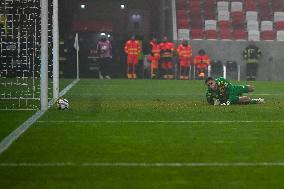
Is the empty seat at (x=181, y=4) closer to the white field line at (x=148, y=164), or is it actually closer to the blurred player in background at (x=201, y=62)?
the blurred player in background at (x=201, y=62)

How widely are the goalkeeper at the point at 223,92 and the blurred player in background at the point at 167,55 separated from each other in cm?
1665

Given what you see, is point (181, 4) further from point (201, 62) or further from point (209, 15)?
point (201, 62)

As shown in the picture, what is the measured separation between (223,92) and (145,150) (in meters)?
6.93

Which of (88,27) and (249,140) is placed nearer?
(249,140)

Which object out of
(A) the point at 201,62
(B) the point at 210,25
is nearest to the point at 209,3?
(B) the point at 210,25

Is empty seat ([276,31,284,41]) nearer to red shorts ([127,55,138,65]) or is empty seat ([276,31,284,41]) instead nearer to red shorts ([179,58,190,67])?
red shorts ([179,58,190,67])

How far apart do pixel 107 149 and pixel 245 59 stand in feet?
84.3

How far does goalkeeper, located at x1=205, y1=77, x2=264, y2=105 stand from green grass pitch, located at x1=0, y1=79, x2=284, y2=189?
144 centimetres

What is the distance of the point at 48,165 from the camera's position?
6.40 m

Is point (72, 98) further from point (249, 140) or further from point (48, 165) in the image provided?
point (48, 165)

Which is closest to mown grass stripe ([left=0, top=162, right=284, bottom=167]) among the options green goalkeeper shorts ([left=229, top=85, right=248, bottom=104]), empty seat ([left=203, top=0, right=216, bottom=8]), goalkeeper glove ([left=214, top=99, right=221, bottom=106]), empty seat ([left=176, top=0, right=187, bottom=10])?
goalkeeper glove ([left=214, top=99, right=221, bottom=106])

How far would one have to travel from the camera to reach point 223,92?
1416cm

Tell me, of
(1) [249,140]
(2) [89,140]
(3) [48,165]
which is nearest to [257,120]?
(1) [249,140]

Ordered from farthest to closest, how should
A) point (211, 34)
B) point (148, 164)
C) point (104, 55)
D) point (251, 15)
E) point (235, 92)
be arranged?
point (251, 15) < point (211, 34) < point (104, 55) < point (235, 92) < point (148, 164)
